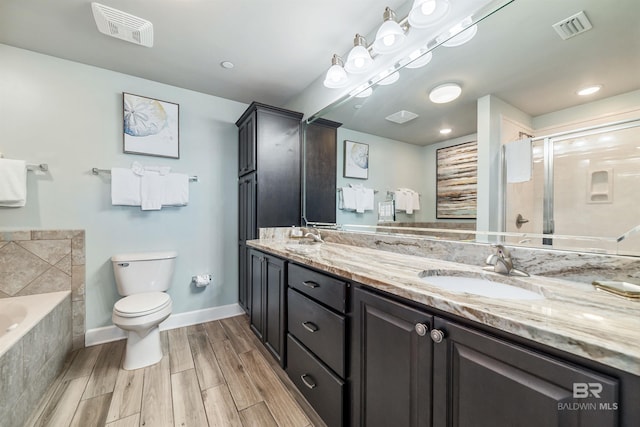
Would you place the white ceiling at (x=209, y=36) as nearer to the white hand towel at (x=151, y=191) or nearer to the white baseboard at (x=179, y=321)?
the white hand towel at (x=151, y=191)

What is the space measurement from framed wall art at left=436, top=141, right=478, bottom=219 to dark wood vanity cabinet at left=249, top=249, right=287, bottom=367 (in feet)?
3.31

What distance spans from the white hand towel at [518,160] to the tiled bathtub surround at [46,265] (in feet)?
9.92

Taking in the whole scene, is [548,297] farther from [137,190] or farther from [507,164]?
[137,190]

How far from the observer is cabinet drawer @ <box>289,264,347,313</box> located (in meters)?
1.05

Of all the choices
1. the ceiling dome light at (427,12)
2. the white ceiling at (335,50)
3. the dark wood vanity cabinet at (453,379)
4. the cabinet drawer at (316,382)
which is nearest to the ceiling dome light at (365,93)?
the white ceiling at (335,50)

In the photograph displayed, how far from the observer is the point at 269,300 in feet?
5.68

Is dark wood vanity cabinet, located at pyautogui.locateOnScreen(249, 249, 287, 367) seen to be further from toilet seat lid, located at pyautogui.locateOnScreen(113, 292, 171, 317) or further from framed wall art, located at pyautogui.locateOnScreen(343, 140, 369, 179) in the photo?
framed wall art, located at pyautogui.locateOnScreen(343, 140, 369, 179)

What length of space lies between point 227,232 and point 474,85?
248 centimetres

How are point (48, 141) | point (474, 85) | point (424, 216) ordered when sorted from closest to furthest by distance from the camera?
point (474, 85) < point (424, 216) < point (48, 141)

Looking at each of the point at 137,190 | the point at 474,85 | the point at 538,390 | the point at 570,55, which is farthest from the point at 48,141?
the point at 570,55

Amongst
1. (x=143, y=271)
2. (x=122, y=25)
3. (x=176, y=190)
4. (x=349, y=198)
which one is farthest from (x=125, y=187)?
(x=349, y=198)

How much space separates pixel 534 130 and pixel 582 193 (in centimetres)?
29

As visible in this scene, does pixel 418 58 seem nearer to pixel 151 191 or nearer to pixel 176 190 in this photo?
pixel 176 190

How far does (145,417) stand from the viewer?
50.9 inches
